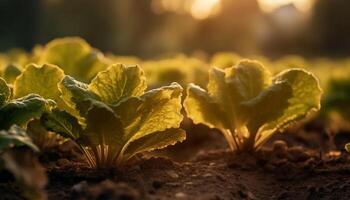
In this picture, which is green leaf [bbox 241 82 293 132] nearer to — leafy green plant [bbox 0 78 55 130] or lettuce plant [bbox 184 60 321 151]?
lettuce plant [bbox 184 60 321 151]

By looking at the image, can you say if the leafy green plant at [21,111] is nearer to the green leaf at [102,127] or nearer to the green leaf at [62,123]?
the green leaf at [62,123]

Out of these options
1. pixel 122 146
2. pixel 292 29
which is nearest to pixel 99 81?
pixel 122 146

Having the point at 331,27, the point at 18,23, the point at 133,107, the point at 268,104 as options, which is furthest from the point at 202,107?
the point at 331,27

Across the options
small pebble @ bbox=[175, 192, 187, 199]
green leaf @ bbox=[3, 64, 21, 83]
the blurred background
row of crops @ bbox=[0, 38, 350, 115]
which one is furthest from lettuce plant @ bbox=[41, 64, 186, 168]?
the blurred background

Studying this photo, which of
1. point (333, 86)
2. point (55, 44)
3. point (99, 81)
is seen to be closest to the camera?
point (99, 81)

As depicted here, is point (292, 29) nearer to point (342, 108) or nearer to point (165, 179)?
point (342, 108)
